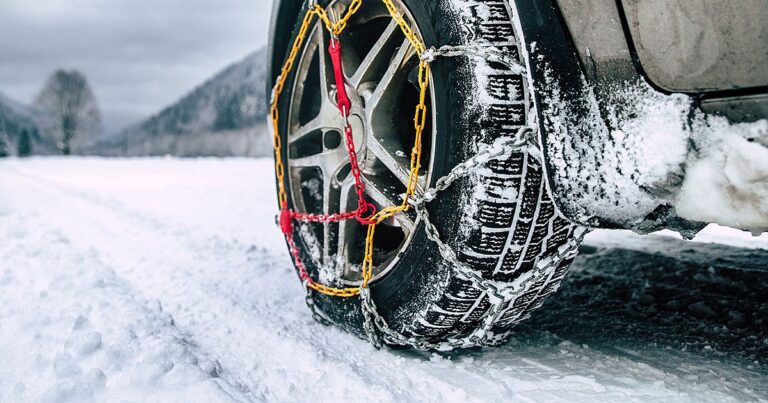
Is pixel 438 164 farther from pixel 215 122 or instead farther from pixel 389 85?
pixel 215 122

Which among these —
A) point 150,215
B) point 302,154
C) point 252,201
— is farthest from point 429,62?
point 252,201

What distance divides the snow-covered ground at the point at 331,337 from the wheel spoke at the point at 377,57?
0.85 meters

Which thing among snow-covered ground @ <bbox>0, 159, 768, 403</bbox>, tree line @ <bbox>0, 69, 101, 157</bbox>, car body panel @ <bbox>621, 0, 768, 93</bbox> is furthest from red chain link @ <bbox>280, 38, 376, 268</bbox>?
tree line @ <bbox>0, 69, 101, 157</bbox>

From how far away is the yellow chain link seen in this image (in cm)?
137

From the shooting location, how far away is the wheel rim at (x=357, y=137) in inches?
61.5

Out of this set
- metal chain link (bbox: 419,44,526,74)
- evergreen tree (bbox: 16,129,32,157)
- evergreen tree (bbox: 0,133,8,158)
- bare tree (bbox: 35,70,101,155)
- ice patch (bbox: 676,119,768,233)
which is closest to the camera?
ice patch (bbox: 676,119,768,233)

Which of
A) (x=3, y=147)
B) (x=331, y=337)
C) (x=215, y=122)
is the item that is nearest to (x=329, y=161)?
(x=331, y=337)

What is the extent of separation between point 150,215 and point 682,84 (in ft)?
15.3

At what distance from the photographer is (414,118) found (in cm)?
162

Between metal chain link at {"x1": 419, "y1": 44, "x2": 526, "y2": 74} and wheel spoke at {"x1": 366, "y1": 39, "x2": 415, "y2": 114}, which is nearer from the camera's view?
metal chain link at {"x1": 419, "y1": 44, "x2": 526, "y2": 74}

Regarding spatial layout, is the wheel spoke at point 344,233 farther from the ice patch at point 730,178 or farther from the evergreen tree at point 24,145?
the evergreen tree at point 24,145

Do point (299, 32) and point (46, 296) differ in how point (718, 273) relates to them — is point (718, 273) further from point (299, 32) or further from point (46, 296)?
point (46, 296)

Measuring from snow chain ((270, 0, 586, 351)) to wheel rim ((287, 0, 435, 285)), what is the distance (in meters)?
0.03

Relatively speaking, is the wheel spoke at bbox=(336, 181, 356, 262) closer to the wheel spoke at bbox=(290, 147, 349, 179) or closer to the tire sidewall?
the wheel spoke at bbox=(290, 147, 349, 179)
